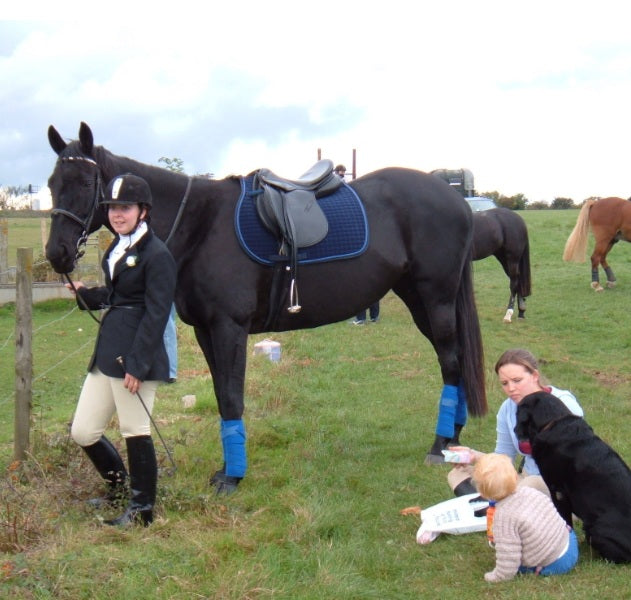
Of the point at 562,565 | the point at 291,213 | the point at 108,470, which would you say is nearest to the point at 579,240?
the point at 291,213

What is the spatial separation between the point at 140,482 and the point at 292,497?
951 mm

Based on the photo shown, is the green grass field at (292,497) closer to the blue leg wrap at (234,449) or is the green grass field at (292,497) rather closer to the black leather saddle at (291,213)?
the blue leg wrap at (234,449)

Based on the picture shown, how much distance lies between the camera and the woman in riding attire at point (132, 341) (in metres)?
3.83

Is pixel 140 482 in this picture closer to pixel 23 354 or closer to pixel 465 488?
pixel 23 354

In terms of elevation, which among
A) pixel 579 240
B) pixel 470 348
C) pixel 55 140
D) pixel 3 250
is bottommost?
pixel 3 250

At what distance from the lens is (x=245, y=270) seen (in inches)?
191

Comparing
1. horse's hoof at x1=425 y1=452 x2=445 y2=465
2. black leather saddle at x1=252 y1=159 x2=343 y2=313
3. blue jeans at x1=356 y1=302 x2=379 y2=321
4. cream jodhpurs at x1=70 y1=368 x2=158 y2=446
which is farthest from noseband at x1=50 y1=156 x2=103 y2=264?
blue jeans at x1=356 y1=302 x2=379 y2=321

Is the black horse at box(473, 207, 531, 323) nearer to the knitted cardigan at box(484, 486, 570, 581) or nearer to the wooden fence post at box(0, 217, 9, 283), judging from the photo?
the knitted cardigan at box(484, 486, 570, 581)

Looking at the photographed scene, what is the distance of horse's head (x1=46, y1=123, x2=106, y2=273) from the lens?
14.0 feet

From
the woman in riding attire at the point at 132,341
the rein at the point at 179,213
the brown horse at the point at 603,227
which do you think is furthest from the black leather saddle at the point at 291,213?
the brown horse at the point at 603,227

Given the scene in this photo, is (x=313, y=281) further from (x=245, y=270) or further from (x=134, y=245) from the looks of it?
(x=134, y=245)

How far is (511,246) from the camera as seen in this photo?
519 inches

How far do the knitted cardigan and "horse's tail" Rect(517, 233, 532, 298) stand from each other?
32.4 feet

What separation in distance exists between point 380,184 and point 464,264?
944mm
